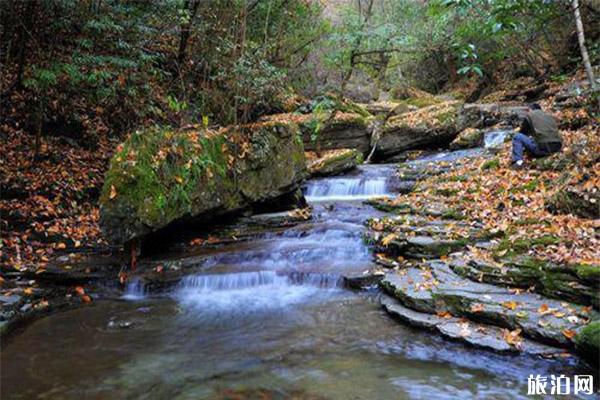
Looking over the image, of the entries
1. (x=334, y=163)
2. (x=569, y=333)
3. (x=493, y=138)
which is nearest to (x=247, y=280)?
(x=569, y=333)

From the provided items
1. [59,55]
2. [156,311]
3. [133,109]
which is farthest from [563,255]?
[133,109]

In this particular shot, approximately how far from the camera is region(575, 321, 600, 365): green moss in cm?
435

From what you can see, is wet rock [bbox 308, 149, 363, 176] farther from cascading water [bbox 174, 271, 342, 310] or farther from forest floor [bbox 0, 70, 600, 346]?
cascading water [bbox 174, 271, 342, 310]

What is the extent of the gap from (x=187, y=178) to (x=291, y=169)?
2982mm

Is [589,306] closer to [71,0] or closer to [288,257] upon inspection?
[288,257]

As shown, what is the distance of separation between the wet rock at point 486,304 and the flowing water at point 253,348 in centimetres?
34

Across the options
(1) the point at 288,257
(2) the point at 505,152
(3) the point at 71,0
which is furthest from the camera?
(2) the point at 505,152

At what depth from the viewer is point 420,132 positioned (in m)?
16.5

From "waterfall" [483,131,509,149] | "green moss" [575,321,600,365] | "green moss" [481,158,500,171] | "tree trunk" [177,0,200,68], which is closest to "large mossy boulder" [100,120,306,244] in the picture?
"tree trunk" [177,0,200,68]

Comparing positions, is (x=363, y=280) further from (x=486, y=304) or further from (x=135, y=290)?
(x=135, y=290)

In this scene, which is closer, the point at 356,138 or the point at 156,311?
the point at 156,311

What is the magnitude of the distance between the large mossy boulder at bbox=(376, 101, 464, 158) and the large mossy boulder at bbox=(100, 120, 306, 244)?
22.2 feet

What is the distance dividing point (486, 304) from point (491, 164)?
6.95 m

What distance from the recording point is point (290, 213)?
404 inches
